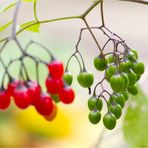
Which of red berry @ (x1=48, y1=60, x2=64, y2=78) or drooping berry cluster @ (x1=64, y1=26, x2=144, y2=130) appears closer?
red berry @ (x1=48, y1=60, x2=64, y2=78)

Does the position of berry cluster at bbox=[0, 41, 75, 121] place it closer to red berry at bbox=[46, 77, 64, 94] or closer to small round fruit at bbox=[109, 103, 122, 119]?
red berry at bbox=[46, 77, 64, 94]

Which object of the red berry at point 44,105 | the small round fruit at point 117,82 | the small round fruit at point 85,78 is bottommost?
the red berry at point 44,105

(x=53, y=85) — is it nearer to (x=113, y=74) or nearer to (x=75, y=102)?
(x=113, y=74)

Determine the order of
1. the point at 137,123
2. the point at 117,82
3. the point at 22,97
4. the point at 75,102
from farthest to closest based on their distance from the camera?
the point at 75,102
the point at 137,123
the point at 117,82
the point at 22,97

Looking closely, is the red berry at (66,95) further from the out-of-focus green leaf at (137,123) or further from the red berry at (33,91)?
the out-of-focus green leaf at (137,123)

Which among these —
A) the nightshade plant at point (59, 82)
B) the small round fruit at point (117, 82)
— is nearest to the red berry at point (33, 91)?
the nightshade plant at point (59, 82)

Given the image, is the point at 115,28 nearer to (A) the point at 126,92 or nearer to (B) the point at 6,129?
(B) the point at 6,129

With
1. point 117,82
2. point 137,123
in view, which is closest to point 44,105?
point 117,82

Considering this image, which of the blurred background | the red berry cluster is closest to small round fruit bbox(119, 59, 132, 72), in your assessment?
the red berry cluster
